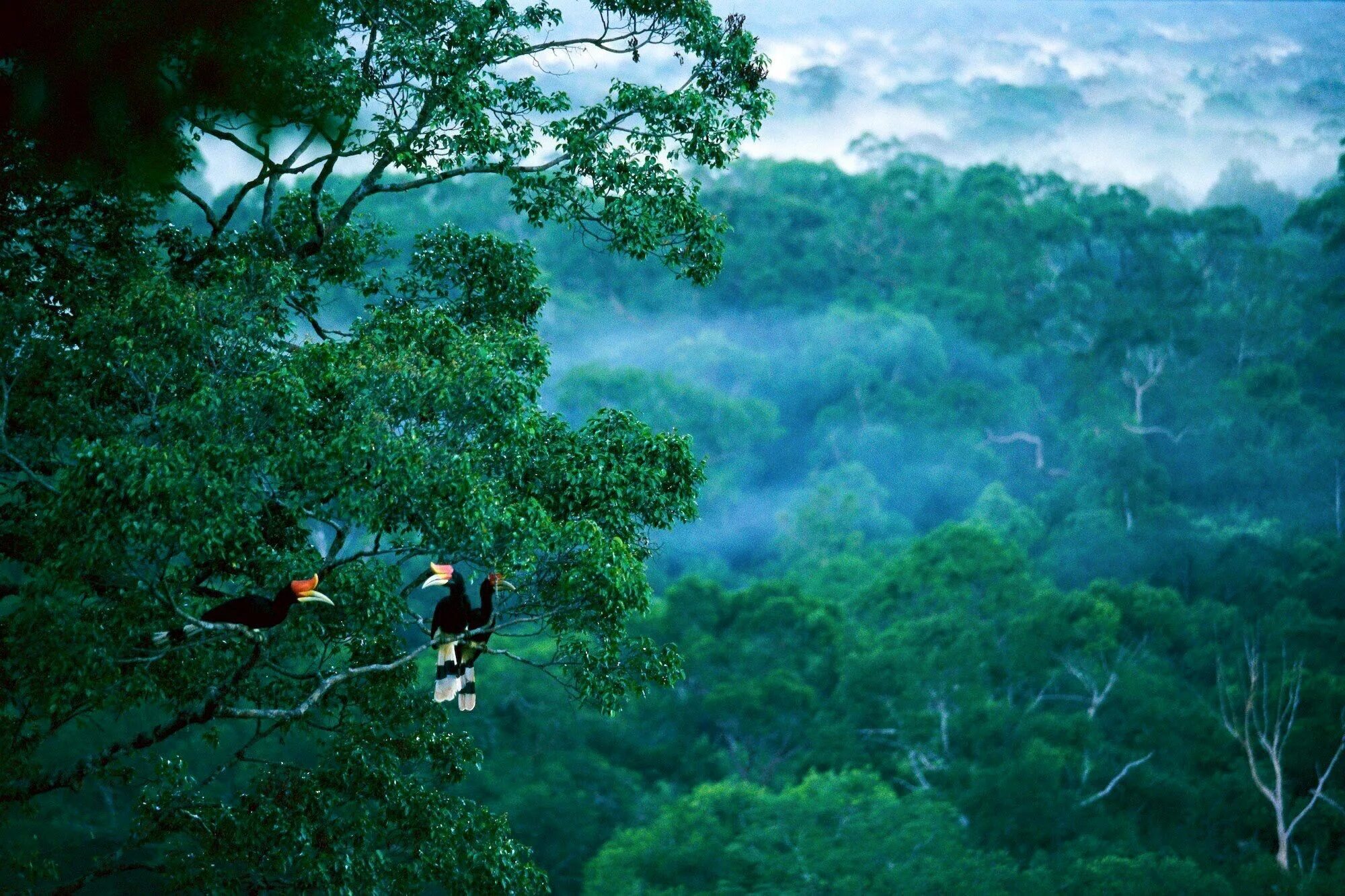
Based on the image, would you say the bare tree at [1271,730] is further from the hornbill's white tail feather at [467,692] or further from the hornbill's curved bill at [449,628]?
the hornbill's curved bill at [449,628]

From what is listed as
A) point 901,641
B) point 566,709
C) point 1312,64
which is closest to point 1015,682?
point 901,641

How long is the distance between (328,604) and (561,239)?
50.6m

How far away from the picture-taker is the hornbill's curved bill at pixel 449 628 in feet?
23.5

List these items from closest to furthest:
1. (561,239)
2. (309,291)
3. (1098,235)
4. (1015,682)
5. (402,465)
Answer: (402,465), (309,291), (1015,682), (1098,235), (561,239)

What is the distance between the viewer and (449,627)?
7.19 m

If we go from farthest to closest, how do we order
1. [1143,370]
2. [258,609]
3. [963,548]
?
[1143,370] < [963,548] < [258,609]

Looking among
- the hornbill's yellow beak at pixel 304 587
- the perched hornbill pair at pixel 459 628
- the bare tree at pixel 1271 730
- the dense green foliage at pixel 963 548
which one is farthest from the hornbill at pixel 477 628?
the bare tree at pixel 1271 730

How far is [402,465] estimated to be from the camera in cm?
690

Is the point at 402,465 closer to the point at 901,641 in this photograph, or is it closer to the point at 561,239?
the point at 901,641

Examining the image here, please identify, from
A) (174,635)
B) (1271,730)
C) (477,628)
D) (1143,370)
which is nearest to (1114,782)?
(1271,730)

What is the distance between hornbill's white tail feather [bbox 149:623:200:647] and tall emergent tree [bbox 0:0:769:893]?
0.07m

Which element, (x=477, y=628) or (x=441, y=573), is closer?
(x=441, y=573)

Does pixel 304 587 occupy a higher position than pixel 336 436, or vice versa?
pixel 336 436

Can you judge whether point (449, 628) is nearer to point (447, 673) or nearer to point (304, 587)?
point (447, 673)
